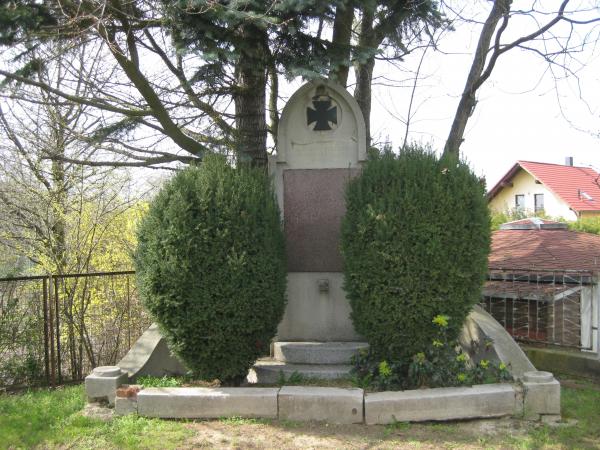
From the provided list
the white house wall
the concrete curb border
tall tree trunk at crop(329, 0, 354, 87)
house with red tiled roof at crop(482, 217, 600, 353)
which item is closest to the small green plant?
the concrete curb border

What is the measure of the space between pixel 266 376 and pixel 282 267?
1.13 metres

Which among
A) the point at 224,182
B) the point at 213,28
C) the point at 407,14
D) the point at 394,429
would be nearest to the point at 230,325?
the point at 224,182

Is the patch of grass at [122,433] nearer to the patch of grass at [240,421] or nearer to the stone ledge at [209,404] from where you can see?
the stone ledge at [209,404]

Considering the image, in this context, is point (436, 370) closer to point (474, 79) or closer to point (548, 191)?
point (474, 79)

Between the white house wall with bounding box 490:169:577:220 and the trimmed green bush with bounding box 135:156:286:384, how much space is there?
80.1 feet

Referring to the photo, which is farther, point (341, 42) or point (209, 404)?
point (341, 42)

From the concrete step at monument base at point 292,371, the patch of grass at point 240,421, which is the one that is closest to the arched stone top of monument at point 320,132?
the concrete step at monument base at point 292,371

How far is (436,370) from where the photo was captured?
4840mm

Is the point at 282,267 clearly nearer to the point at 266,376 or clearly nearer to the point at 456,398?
the point at 266,376

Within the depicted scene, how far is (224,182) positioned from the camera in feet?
16.5

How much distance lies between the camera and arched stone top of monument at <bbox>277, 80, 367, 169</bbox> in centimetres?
606

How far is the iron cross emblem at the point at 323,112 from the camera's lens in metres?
6.07

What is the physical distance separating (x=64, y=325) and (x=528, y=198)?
1129 inches

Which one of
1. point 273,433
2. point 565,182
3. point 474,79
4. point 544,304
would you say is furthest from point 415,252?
point 565,182
